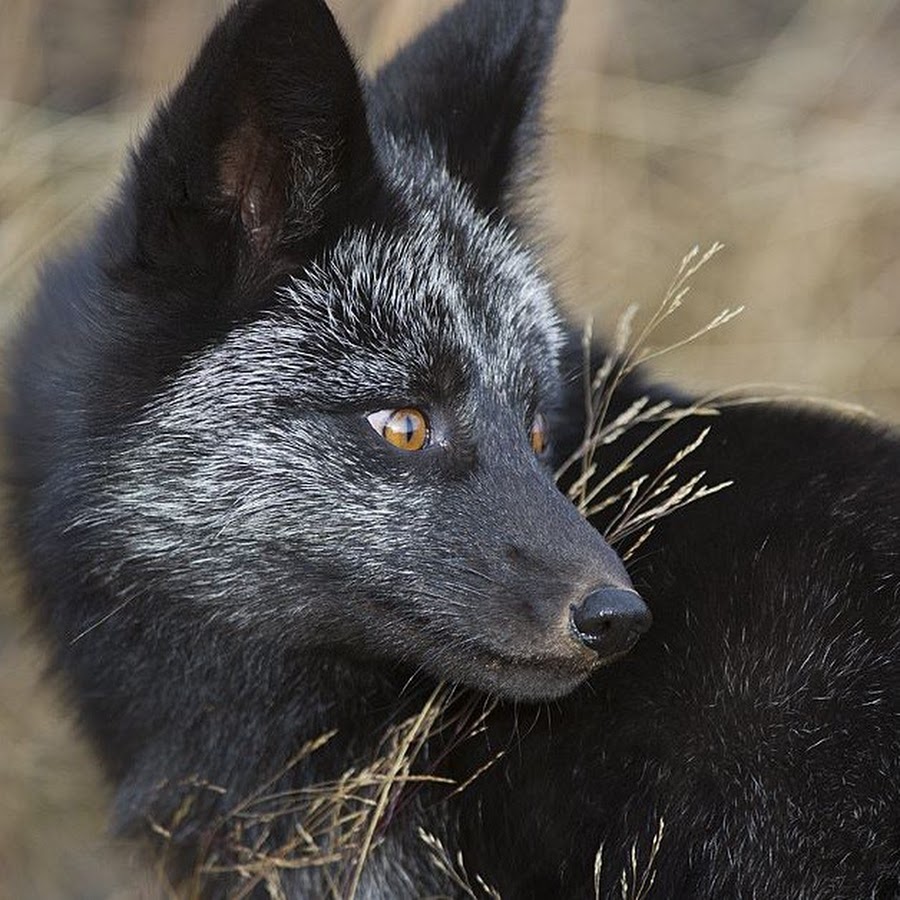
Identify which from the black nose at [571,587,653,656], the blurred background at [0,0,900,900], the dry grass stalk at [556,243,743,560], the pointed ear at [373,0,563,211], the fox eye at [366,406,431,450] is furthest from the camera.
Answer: the blurred background at [0,0,900,900]

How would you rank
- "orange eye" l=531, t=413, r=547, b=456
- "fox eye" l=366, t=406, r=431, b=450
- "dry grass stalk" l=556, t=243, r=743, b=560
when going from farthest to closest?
"orange eye" l=531, t=413, r=547, b=456, "dry grass stalk" l=556, t=243, r=743, b=560, "fox eye" l=366, t=406, r=431, b=450

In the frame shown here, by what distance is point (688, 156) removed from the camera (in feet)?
25.5

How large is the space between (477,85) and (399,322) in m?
0.84

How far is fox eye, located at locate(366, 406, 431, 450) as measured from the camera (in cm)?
344

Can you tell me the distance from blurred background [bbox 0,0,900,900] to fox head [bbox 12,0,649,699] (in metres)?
Answer: 2.84

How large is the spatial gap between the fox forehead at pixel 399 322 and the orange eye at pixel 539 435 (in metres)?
0.08

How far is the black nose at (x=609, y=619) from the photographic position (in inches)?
122

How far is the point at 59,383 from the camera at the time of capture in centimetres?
357

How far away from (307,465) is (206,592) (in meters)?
0.39

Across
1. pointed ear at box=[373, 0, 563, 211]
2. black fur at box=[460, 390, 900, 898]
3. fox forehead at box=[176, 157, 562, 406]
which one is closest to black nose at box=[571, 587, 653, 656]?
black fur at box=[460, 390, 900, 898]

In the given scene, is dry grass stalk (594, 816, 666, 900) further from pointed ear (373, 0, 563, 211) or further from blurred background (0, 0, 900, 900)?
blurred background (0, 0, 900, 900)

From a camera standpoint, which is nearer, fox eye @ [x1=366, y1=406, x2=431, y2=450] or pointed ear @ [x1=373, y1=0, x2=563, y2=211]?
fox eye @ [x1=366, y1=406, x2=431, y2=450]

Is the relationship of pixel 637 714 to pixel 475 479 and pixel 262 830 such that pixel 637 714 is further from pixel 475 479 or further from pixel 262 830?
pixel 262 830

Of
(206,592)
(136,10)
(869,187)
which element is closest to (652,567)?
(206,592)
